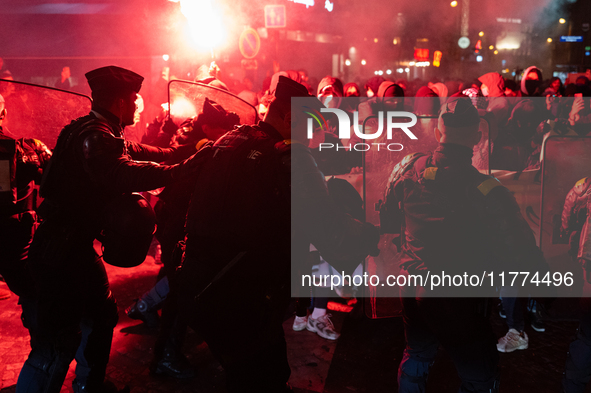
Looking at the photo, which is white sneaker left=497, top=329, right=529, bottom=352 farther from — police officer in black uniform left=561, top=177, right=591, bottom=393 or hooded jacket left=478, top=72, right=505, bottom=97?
hooded jacket left=478, top=72, right=505, bottom=97

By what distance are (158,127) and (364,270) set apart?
3.04 m

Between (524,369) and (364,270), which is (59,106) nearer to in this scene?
(364,270)

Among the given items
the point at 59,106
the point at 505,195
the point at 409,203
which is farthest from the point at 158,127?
the point at 505,195

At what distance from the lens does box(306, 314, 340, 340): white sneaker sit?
4.12 meters

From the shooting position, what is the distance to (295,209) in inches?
76.4

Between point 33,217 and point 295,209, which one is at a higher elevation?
point 295,209

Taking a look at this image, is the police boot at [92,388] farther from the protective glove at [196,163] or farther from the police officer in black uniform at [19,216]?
the protective glove at [196,163]

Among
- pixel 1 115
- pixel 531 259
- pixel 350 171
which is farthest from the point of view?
pixel 350 171

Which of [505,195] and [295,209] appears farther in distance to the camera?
[505,195]

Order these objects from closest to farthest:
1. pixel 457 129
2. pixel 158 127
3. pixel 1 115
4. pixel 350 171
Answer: pixel 457 129 → pixel 1 115 → pixel 350 171 → pixel 158 127

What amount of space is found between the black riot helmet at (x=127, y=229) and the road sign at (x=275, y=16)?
37.1 feet

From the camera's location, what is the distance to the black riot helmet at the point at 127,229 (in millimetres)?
2527

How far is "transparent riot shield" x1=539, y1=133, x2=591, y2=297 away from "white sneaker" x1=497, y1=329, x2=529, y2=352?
2.18 ft

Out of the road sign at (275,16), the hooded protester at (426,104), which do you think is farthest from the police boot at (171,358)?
the road sign at (275,16)
